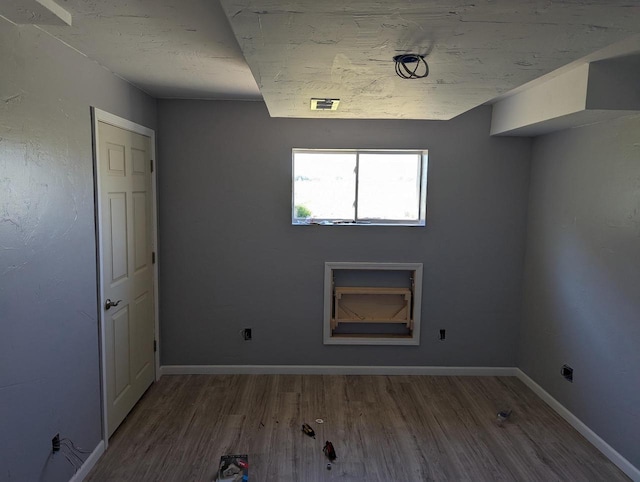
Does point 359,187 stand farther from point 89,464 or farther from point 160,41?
point 89,464

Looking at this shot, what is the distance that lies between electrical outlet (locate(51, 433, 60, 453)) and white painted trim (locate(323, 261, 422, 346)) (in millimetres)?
2203

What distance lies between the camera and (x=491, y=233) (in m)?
3.86

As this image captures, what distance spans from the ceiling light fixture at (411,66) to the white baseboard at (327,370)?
2730 millimetres

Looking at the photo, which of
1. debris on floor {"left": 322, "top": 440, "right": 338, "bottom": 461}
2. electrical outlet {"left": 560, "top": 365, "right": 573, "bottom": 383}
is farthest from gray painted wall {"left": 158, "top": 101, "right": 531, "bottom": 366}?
debris on floor {"left": 322, "top": 440, "right": 338, "bottom": 461}

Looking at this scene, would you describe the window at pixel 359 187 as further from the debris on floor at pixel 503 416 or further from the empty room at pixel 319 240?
the debris on floor at pixel 503 416

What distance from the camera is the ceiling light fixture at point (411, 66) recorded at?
1839mm

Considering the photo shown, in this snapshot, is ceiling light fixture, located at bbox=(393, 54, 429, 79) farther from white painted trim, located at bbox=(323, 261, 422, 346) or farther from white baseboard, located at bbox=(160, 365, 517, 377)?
white baseboard, located at bbox=(160, 365, 517, 377)

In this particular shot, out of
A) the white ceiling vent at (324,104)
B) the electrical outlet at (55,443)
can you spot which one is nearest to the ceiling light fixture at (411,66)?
the white ceiling vent at (324,104)

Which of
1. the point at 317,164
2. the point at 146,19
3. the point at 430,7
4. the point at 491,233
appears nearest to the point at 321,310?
the point at 317,164

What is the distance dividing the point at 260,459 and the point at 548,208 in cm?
291

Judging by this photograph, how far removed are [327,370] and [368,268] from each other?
102cm

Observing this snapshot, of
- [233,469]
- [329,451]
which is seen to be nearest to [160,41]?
[233,469]

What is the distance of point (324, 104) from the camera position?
2887mm

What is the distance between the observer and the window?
12.6 ft
